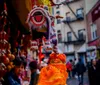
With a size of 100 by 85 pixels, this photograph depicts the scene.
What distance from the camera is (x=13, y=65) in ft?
20.0

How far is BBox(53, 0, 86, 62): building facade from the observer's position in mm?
40969

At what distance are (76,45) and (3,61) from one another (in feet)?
Result: 119

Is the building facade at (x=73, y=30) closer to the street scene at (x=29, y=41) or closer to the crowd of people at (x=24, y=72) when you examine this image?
the crowd of people at (x=24, y=72)

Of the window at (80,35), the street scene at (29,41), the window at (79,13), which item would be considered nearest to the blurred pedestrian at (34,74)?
the street scene at (29,41)

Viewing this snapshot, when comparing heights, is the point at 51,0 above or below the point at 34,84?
above

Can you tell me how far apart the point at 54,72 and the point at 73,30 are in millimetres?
36699

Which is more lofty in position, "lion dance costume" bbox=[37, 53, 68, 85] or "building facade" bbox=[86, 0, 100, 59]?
"building facade" bbox=[86, 0, 100, 59]

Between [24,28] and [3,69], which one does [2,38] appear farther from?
[24,28]

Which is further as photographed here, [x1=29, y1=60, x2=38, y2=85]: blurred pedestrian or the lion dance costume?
[x1=29, y1=60, x2=38, y2=85]: blurred pedestrian

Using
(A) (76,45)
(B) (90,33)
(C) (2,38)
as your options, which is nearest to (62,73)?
(C) (2,38)

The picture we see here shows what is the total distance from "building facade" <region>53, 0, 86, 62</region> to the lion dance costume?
33657 millimetres

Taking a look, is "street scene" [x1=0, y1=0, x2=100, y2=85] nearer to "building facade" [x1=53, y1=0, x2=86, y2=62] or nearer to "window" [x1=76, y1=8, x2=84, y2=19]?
"building facade" [x1=53, y1=0, x2=86, y2=62]

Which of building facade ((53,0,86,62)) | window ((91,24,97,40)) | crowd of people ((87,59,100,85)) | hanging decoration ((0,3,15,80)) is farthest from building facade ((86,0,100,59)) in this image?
hanging decoration ((0,3,15,80))

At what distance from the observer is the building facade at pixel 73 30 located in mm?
40969
